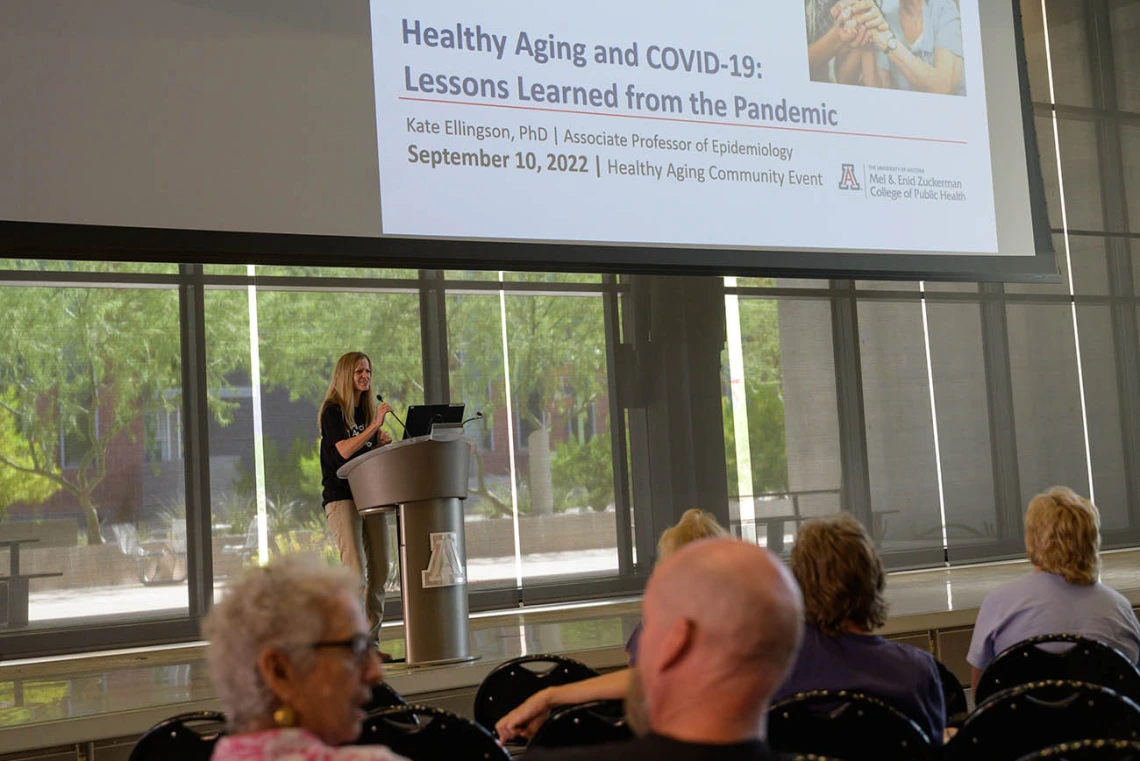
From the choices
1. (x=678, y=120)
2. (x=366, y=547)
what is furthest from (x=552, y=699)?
(x=678, y=120)

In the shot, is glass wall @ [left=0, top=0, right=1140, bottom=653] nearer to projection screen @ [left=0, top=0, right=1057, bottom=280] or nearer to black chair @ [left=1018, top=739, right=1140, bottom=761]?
projection screen @ [left=0, top=0, right=1057, bottom=280]

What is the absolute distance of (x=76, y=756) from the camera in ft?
13.2

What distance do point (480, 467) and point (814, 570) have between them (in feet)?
18.1

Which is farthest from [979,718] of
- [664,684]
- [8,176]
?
[8,176]

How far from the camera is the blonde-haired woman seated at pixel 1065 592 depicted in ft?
10.7

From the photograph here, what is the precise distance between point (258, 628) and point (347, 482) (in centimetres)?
386

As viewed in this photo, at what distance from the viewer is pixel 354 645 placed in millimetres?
1557

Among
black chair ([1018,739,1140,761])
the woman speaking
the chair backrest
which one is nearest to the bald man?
black chair ([1018,739,1140,761])

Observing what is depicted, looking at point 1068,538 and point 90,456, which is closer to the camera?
point 1068,538

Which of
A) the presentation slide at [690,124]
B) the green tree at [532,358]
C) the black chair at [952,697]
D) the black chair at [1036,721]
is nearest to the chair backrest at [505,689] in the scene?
the black chair at [952,697]

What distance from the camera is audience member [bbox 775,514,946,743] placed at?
95.1 inches

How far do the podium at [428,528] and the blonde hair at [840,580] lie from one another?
7.39 feet

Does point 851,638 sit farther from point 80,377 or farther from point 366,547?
point 80,377

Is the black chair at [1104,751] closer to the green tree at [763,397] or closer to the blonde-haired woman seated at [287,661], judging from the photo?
the blonde-haired woman seated at [287,661]
